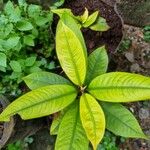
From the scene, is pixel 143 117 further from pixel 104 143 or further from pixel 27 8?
Answer: pixel 27 8

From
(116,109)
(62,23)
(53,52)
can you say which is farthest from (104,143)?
(62,23)

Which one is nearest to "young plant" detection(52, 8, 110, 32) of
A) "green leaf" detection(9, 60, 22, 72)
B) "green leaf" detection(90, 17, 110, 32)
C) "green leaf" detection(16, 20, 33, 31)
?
"green leaf" detection(90, 17, 110, 32)

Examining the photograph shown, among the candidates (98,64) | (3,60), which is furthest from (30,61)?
(98,64)

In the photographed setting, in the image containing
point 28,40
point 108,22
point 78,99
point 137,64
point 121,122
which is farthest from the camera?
point 137,64

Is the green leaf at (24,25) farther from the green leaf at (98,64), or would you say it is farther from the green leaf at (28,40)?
the green leaf at (98,64)

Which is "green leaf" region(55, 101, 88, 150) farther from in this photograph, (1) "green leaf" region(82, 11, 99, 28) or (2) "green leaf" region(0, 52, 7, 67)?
(1) "green leaf" region(82, 11, 99, 28)

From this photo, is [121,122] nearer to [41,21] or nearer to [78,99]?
[78,99]

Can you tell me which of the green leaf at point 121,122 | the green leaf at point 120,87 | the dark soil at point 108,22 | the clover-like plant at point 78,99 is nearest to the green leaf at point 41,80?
the clover-like plant at point 78,99
